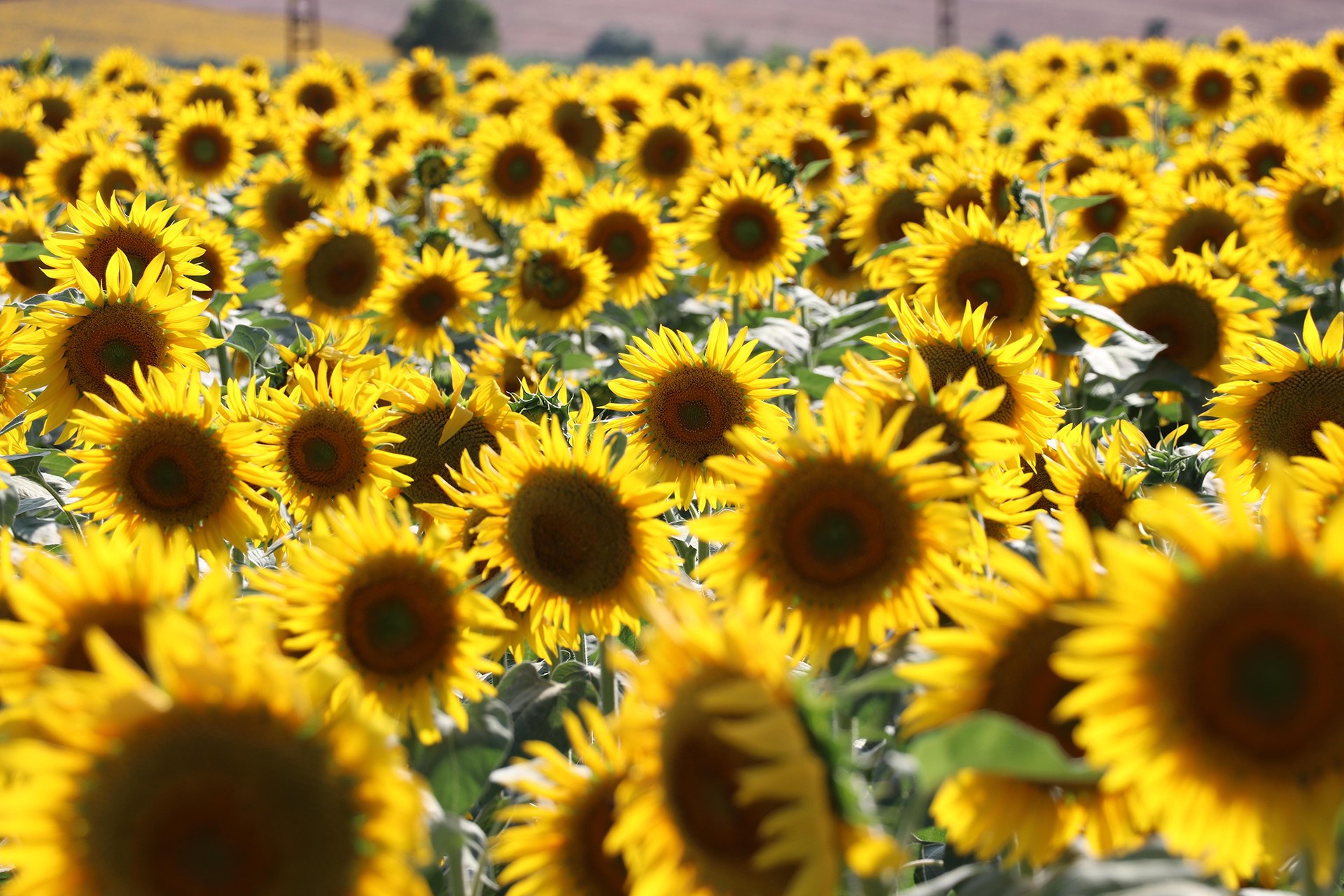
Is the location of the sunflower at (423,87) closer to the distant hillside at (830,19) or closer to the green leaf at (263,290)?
the green leaf at (263,290)

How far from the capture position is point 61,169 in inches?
241

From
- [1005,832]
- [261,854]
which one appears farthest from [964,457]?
[261,854]

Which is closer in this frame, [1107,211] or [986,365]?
[986,365]

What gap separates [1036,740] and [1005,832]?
404 millimetres

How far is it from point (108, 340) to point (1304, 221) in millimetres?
4601

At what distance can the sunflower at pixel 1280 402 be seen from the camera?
2.67 m

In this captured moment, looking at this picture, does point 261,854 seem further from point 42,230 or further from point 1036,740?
point 42,230

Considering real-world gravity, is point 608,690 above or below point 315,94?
below

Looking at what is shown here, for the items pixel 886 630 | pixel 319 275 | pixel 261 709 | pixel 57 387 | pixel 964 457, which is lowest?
pixel 261 709

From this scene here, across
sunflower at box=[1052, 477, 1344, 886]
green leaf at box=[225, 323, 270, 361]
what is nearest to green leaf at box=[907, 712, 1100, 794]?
sunflower at box=[1052, 477, 1344, 886]

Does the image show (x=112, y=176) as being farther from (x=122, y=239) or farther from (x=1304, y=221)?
(x=1304, y=221)

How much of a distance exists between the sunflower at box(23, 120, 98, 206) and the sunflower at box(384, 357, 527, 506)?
4.02m

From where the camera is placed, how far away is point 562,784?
167cm

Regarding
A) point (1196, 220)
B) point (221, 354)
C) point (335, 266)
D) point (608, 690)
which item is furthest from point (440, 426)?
point (1196, 220)
